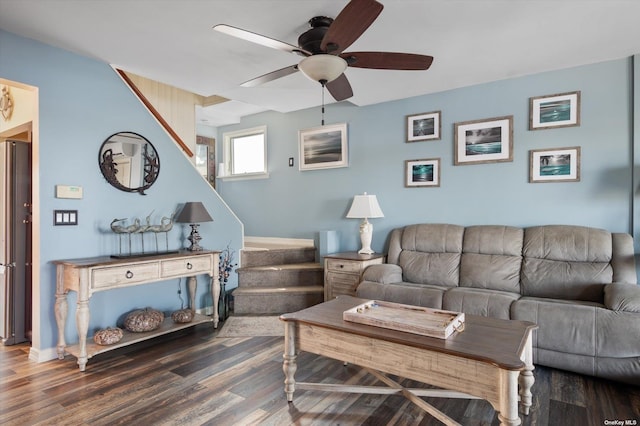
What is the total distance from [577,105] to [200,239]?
3.84m

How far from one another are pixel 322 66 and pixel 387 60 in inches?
17.2

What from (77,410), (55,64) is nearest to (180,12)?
(55,64)

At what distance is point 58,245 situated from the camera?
2.87 m

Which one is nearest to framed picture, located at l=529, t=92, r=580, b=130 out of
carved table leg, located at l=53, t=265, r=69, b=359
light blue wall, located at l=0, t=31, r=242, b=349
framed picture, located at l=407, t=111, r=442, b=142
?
framed picture, located at l=407, t=111, r=442, b=142

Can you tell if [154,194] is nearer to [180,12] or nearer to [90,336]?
[90,336]

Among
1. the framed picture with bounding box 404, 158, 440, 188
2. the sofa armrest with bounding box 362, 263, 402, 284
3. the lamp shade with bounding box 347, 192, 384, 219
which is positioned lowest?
the sofa armrest with bounding box 362, 263, 402, 284

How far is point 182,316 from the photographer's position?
3451 mm

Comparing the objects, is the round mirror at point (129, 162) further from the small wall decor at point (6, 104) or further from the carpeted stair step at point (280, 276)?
the carpeted stair step at point (280, 276)

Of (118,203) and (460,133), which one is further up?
(460,133)

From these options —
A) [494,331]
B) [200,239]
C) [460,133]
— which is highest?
[460,133]

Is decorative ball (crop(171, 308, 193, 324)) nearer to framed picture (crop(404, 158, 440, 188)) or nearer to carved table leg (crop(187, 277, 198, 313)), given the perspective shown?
carved table leg (crop(187, 277, 198, 313))

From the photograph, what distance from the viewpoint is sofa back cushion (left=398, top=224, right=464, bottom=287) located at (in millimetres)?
3518

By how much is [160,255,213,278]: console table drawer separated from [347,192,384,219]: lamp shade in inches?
63.5

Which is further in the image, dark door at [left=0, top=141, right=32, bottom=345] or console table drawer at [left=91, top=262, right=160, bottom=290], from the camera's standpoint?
dark door at [left=0, top=141, right=32, bottom=345]
